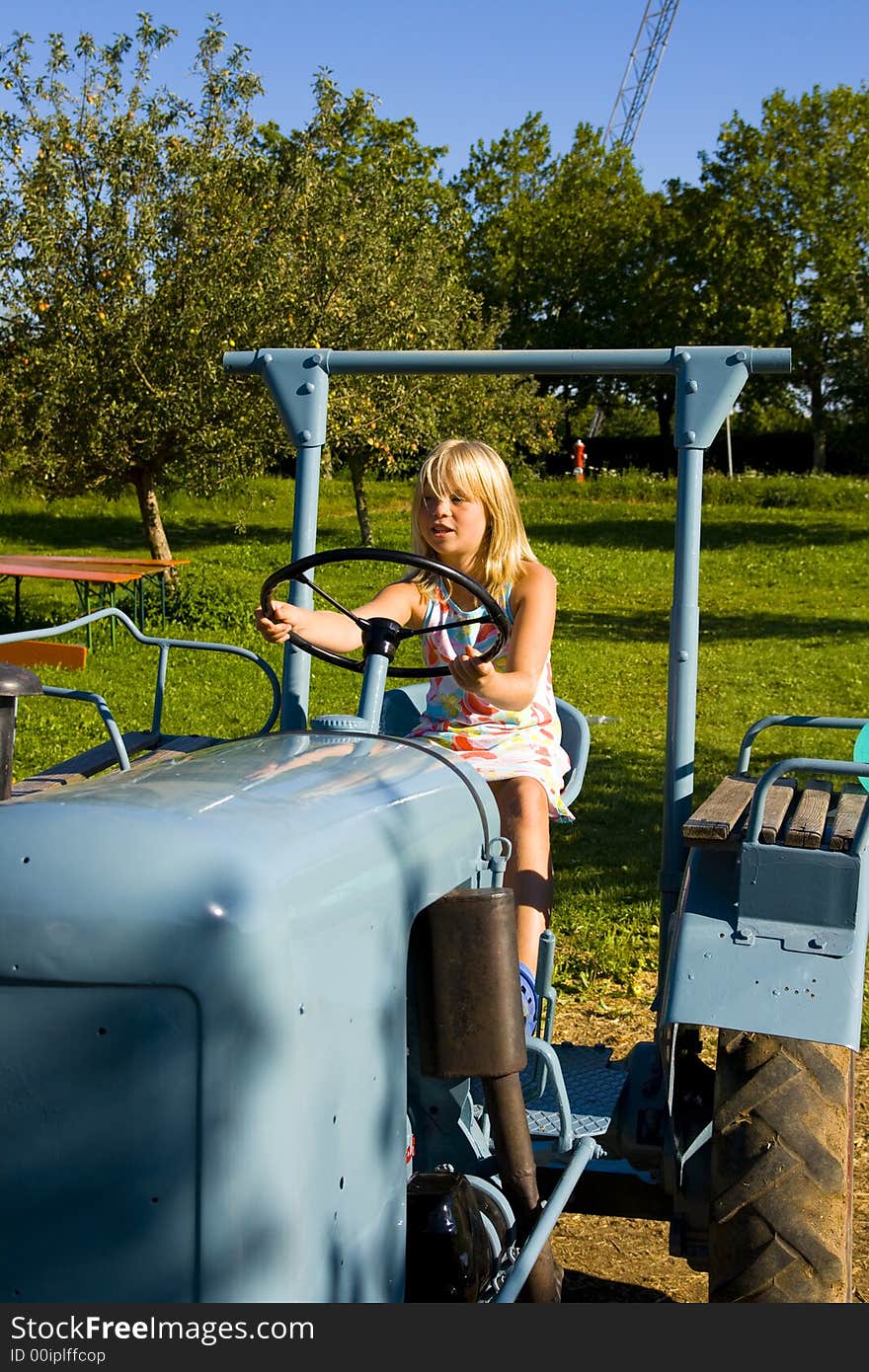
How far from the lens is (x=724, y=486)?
93.8 ft

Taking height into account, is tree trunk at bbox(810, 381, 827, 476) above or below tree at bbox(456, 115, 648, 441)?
below

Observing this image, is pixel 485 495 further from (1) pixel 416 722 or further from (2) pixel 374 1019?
(2) pixel 374 1019

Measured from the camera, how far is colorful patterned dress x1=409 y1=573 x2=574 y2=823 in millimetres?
3033

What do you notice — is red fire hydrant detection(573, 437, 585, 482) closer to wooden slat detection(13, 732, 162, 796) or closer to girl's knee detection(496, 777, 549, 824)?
wooden slat detection(13, 732, 162, 796)

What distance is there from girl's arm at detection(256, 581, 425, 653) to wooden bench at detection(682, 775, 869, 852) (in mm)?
696

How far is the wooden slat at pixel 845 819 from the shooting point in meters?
2.50

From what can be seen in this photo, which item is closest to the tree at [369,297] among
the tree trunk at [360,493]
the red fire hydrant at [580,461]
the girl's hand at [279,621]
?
the tree trunk at [360,493]

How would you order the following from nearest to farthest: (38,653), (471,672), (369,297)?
(471,672), (38,653), (369,297)

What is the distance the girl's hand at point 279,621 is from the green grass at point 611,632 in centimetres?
245

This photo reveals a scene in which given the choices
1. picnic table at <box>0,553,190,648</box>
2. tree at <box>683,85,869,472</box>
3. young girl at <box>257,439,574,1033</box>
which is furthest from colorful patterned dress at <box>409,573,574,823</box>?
tree at <box>683,85,869,472</box>

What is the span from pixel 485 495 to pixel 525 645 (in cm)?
34

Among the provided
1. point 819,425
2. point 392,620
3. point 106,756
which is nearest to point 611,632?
point 106,756

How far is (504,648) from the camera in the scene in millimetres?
2967

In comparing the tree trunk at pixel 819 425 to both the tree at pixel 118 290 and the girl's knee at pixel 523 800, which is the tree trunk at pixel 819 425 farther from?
the girl's knee at pixel 523 800
